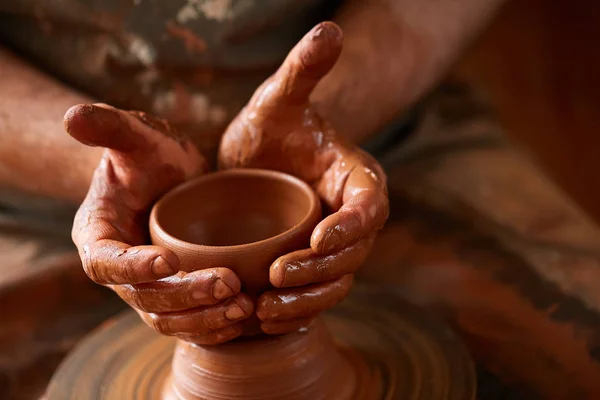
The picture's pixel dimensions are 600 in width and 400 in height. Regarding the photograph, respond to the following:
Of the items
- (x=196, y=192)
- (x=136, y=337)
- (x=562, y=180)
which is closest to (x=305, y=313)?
(x=196, y=192)

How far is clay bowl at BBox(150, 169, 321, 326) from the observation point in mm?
979

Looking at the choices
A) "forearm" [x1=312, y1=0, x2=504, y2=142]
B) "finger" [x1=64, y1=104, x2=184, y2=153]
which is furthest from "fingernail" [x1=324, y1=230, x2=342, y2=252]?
"forearm" [x1=312, y1=0, x2=504, y2=142]

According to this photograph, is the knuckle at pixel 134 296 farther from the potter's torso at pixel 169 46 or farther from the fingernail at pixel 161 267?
the potter's torso at pixel 169 46

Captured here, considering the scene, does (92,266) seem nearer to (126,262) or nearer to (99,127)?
(126,262)

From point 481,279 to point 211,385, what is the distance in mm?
523

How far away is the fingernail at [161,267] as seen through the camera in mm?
859

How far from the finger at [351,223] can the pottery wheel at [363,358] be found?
0.89ft

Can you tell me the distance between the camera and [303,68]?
1037 mm

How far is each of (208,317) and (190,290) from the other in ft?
0.16

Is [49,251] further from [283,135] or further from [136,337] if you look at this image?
[283,135]

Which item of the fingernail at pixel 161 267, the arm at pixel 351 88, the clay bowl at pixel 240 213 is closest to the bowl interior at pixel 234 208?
the clay bowl at pixel 240 213

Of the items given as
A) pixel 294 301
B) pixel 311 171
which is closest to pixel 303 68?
pixel 311 171

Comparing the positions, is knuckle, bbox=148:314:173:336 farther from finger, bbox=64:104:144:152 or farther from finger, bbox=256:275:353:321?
finger, bbox=64:104:144:152

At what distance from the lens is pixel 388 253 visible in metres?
1.41
